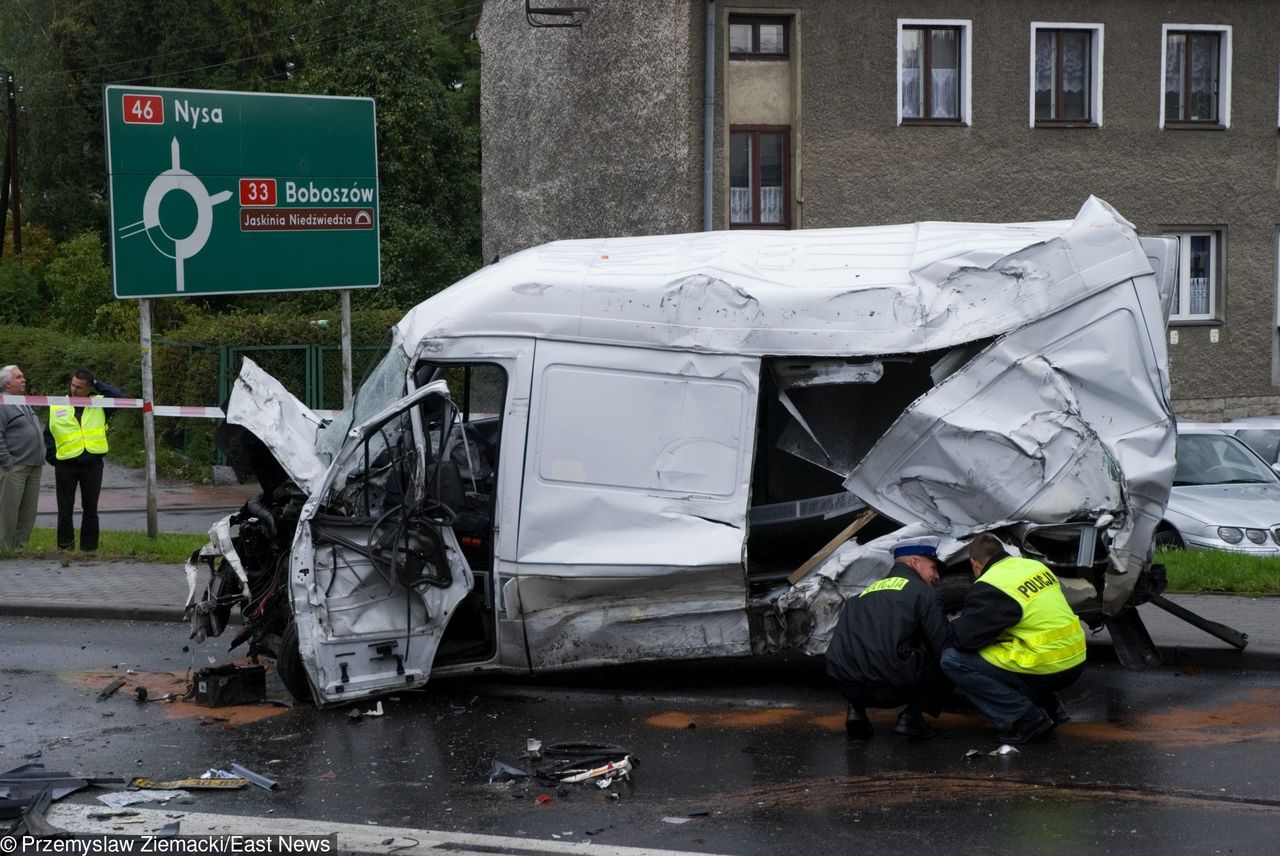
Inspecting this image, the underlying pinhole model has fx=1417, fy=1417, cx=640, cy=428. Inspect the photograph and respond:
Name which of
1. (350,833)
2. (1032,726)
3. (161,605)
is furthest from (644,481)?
(161,605)

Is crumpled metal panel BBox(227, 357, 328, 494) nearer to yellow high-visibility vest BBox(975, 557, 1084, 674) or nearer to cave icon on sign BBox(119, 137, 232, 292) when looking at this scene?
yellow high-visibility vest BBox(975, 557, 1084, 674)

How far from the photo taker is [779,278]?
315 inches

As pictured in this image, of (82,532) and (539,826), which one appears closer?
(539,826)

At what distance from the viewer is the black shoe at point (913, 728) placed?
7.29 meters

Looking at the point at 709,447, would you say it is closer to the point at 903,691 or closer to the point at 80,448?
the point at 903,691

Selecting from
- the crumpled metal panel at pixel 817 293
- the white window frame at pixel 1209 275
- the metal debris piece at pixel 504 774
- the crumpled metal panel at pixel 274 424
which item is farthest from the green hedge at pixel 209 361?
the metal debris piece at pixel 504 774

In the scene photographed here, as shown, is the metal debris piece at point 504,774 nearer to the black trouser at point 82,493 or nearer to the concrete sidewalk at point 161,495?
the black trouser at point 82,493

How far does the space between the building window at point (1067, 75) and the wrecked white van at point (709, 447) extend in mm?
15535

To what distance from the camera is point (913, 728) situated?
731 cm

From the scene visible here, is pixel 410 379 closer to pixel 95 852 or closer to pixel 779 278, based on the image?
pixel 779 278

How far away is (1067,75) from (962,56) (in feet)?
5.90

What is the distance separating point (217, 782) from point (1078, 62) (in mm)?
19935

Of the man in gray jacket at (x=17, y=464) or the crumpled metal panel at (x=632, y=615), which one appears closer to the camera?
the crumpled metal panel at (x=632, y=615)

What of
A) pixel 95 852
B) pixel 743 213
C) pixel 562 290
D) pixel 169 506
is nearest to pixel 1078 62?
pixel 743 213
